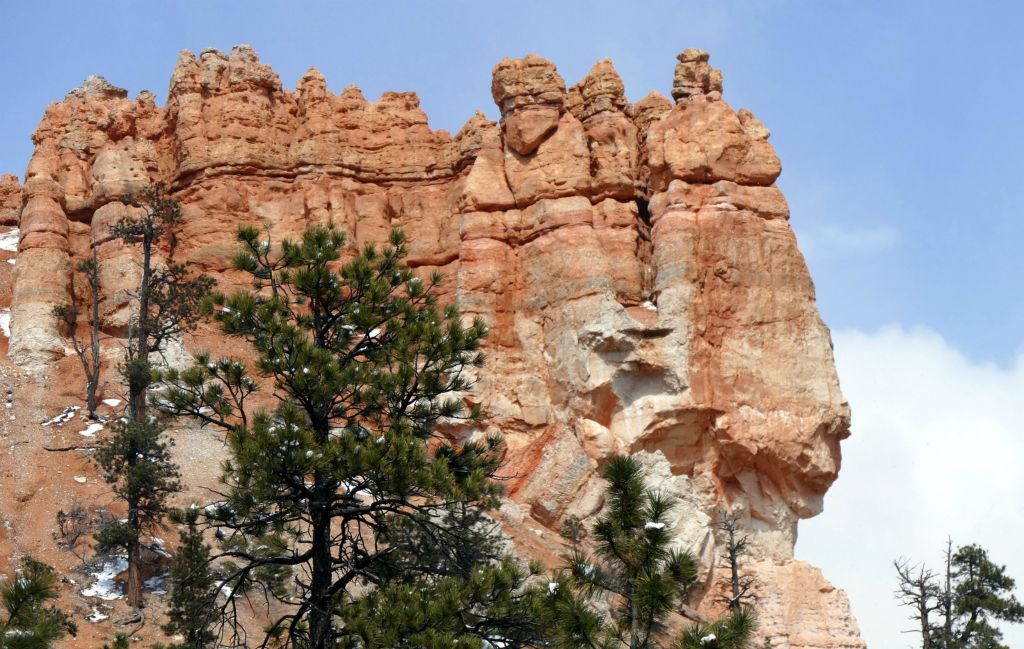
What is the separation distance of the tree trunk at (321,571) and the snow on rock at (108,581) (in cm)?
1380

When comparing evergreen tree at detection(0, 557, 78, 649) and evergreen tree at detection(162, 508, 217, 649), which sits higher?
evergreen tree at detection(162, 508, 217, 649)

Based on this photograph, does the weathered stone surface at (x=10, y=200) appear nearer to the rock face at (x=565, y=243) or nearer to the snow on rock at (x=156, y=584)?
the rock face at (x=565, y=243)

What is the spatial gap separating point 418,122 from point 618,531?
41326 millimetres

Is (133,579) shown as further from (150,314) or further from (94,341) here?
(150,314)

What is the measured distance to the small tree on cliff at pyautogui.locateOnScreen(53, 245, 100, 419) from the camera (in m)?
43.0

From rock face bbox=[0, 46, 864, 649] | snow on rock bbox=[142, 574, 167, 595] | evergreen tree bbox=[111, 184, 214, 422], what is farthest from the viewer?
rock face bbox=[0, 46, 864, 649]

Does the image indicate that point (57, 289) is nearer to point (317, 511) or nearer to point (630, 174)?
point (630, 174)

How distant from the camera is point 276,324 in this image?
21.6m

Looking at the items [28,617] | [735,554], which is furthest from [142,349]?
[28,617]

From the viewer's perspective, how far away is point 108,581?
33844mm

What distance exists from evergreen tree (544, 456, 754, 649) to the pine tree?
1.80m

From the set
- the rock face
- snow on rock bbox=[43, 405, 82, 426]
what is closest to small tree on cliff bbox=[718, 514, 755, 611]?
the rock face

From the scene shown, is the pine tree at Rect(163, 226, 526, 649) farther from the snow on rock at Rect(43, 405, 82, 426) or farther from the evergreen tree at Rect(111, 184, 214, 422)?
the snow on rock at Rect(43, 405, 82, 426)

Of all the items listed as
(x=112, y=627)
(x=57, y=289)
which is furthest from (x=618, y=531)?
(x=57, y=289)
